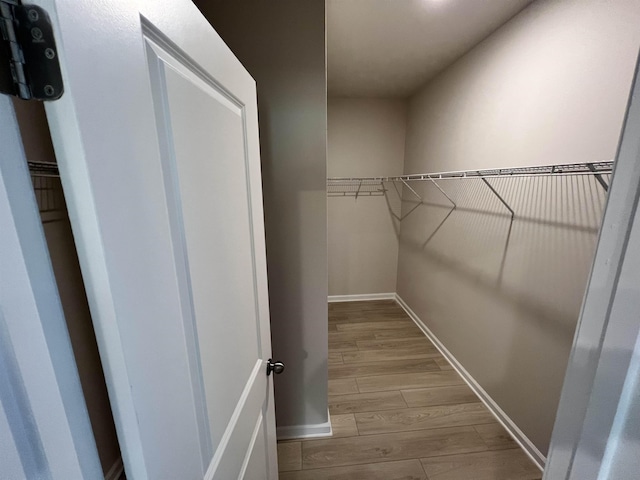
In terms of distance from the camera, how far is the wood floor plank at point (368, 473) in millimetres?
1414

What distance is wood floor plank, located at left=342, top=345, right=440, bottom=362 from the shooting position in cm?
234

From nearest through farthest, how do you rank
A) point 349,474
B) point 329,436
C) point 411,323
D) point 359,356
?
point 349,474
point 329,436
point 359,356
point 411,323

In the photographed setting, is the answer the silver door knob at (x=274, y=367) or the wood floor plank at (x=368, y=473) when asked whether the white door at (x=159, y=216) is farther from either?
the wood floor plank at (x=368, y=473)

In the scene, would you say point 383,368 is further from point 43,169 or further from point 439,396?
point 43,169

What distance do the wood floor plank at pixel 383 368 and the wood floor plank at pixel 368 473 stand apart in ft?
2.29

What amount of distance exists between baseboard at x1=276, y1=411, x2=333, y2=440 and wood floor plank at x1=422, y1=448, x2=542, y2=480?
0.59m

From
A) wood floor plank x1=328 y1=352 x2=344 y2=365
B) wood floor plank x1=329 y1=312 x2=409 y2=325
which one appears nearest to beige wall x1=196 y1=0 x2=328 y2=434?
wood floor plank x1=328 y1=352 x2=344 y2=365

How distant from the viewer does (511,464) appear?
147 cm

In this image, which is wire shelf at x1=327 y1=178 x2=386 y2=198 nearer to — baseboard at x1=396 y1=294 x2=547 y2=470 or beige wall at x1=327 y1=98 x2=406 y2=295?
beige wall at x1=327 y1=98 x2=406 y2=295

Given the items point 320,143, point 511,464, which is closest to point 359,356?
point 511,464

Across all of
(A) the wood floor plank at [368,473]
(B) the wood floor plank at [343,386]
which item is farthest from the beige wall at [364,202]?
(A) the wood floor plank at [368,473]

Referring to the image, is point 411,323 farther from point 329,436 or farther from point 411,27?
point 411,27

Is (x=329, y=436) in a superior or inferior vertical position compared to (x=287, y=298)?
inferior

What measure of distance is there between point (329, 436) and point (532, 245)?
1678 mm
